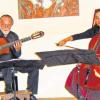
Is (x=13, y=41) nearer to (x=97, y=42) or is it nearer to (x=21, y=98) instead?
(x=21, y=98)

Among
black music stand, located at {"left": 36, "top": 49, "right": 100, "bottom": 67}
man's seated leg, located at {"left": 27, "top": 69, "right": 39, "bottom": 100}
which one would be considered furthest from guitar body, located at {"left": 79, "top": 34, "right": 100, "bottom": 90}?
man's seated leg, located at {"left": 27, "top": 69, "right": 39, "bottom": 100}

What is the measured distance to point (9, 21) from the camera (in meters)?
3.89

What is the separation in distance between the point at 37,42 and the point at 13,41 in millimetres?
869

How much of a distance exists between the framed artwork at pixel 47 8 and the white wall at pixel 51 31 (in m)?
0.06

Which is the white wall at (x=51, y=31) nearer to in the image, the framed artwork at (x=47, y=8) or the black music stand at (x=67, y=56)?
the framed artwork at (x=47, y=8)

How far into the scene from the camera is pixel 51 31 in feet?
14.5

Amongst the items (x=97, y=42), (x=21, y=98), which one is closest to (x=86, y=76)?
(x=97, y=42)

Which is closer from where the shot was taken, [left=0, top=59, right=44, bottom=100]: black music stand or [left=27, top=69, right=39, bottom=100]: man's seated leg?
[left=0, top=59, right=44, bottom=100]: black music stand

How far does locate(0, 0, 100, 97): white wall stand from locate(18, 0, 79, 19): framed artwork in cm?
6

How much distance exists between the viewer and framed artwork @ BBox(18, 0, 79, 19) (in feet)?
14.2

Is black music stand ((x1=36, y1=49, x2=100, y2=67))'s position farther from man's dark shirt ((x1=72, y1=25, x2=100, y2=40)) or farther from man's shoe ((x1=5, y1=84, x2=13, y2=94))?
man's shoe ((x1=5, y1=84, x2=13, y2=94))

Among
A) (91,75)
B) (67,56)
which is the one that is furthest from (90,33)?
(67,56)

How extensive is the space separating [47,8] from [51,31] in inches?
12.7

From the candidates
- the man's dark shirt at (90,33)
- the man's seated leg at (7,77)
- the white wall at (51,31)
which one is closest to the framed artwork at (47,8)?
the white wall at (51,31)
